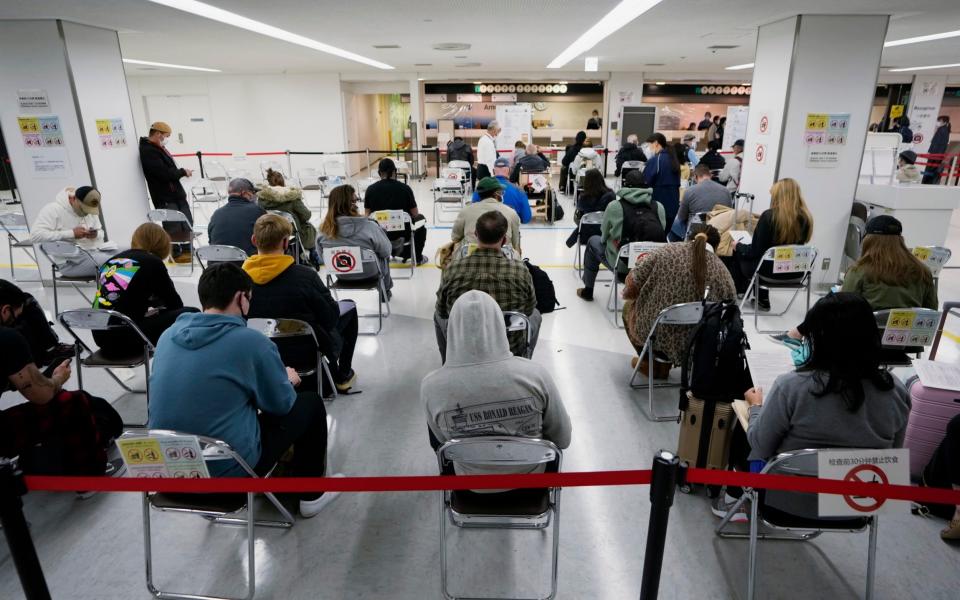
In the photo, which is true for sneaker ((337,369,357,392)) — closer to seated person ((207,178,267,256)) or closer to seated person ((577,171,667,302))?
seated person ((207,178,267,256))

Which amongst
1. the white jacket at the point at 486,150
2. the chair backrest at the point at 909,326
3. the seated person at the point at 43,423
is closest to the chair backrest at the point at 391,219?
the seated person at the point at 43,423

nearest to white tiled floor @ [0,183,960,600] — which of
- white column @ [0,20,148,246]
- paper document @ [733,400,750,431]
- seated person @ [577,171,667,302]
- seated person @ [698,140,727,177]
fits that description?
paper document @ [733,400,750,431]

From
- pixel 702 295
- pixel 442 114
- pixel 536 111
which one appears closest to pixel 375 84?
pixel 442 114

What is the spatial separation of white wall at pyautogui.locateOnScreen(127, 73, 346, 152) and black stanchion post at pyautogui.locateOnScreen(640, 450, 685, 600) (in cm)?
1475

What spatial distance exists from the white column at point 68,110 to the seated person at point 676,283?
6.13 metres

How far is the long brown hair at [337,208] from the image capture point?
4.59m

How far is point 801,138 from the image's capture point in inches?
226

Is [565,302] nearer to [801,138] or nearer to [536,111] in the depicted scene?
[801,138]

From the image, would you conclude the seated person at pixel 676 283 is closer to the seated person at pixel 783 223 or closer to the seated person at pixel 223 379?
the seated person at pixel 783 223

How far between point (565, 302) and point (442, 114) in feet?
39.6

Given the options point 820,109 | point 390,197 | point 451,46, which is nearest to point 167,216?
point 390,197

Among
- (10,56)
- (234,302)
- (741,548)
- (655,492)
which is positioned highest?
(10,56)

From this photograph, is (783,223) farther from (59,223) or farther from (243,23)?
(59,223)

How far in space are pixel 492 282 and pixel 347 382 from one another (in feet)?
4.68
